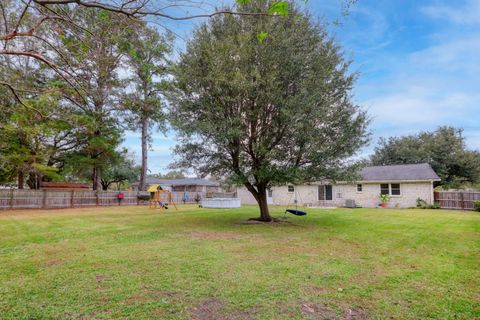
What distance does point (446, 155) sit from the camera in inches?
1086

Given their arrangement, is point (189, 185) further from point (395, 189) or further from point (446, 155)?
point (446, 155)

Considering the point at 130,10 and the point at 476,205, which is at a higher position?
the point at 130,10

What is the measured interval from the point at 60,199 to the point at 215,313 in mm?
20483

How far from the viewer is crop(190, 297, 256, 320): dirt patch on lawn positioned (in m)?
3.06

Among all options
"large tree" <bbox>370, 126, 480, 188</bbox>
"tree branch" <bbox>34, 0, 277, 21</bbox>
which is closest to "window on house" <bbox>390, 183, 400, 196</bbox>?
"large tree" <bbox>370, 126, 480, 188</bbox>

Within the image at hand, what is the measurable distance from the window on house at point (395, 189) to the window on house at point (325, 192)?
174 inches

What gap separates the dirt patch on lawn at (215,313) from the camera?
120 inches

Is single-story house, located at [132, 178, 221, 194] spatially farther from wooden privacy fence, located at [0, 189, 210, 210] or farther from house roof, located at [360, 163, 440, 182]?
house roof, located at [360, 163, 440, 182]

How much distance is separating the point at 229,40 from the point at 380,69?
5.50 meters

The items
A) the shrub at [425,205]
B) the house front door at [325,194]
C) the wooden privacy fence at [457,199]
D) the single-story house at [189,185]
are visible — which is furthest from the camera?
the single-story house at [189,185]

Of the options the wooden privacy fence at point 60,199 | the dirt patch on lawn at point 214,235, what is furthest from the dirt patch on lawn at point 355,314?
the wooden privacy fence at point 60,199

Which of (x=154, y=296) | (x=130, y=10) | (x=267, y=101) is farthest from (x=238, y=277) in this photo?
(x=267, y=101)

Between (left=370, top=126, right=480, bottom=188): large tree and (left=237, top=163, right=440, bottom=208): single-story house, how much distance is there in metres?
8.89

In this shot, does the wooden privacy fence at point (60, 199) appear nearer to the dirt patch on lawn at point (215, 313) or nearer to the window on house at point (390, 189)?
the window on house at point (390, 189)
